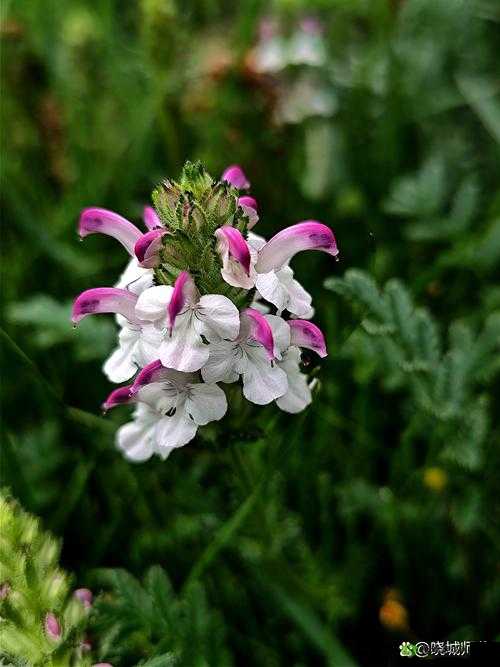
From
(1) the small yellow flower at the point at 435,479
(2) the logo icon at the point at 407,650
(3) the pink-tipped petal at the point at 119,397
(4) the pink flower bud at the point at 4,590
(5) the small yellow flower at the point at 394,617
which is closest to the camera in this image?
(4) the pink flower bud at the point at 4,590

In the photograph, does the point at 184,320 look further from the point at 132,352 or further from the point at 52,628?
the point at 52,628

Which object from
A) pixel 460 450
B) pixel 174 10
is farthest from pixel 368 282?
pixel 174 10

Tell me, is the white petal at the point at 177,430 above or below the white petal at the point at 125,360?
below

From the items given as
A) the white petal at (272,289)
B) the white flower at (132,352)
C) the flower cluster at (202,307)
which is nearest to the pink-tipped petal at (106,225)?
the flower cluster at (202,307)

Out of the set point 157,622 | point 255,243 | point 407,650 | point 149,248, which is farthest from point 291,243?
point 407,650

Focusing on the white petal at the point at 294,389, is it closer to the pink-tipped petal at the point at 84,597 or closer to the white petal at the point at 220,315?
the white petal at the point at 220,315

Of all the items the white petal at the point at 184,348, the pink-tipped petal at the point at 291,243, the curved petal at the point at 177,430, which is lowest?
the curved petal at the point at 177,430

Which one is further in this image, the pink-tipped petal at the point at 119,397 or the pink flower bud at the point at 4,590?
the pink-tipped petal at the point at 119,397

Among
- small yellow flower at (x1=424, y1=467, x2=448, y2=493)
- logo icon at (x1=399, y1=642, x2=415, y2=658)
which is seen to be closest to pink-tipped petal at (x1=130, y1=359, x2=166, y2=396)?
logo icon at (x1=399, y1=642, x2=415, y2=658)
